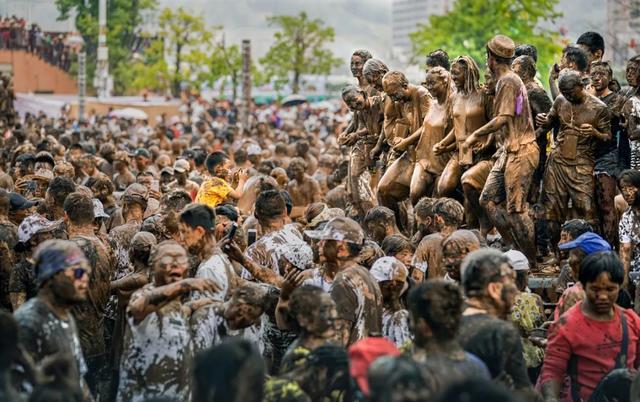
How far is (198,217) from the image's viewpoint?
9.38 m

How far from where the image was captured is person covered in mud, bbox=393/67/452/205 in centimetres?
1470

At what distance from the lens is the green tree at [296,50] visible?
6078cm

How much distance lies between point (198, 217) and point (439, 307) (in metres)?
2.76

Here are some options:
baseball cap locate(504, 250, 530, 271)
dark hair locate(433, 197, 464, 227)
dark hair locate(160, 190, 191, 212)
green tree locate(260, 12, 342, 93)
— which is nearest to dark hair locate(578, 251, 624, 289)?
baseball cap locate(504, 250, 530, 271)

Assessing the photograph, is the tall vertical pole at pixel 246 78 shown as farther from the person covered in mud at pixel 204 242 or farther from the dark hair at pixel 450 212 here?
the person covered in mud at pixel 204 242

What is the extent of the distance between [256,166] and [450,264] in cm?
1157

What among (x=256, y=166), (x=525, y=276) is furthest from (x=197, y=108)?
(x=525, y=276)

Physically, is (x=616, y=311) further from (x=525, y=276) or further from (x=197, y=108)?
(x=197, y=108)

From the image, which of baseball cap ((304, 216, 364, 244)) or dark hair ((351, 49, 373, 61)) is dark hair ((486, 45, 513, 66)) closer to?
dark hair ((351, 49, 373, 61))

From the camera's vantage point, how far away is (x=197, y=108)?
5459 centimetres

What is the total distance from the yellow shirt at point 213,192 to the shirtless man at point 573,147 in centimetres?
374

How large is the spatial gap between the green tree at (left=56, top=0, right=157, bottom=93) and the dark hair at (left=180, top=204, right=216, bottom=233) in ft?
163

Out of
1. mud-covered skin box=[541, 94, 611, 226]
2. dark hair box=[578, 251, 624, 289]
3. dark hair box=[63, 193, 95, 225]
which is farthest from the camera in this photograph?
mud-covered skin box=[541, 94, 611, 226]

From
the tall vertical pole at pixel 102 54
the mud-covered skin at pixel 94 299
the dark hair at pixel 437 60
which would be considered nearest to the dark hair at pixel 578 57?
the dark hair at pixel 437 60
